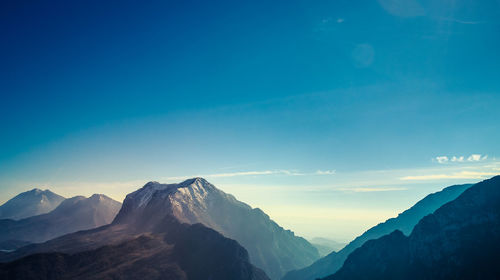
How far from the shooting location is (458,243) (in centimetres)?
15850

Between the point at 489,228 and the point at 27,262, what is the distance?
29145cm

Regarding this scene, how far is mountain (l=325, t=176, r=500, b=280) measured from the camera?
145 metres

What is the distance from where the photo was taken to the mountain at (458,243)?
145250 millimetres

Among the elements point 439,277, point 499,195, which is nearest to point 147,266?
point 439,277

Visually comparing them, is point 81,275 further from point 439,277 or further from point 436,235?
point 436,235

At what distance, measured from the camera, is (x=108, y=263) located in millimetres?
195125

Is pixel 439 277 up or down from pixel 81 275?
down

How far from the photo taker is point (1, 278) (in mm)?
163375

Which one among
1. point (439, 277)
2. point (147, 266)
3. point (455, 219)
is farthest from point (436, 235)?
point (147, 266)

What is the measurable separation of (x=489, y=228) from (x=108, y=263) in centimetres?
24918

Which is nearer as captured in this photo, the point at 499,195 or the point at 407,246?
the point at 499,195

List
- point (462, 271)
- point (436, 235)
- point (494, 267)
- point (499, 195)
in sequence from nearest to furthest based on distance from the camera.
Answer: point (494, 267) < point (462, 271) < point (499, 195) < point (436, 235)

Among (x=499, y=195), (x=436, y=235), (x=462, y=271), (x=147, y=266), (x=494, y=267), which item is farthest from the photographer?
(x=147, y=266)

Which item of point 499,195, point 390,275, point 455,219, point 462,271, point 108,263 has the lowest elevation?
point 390,275
